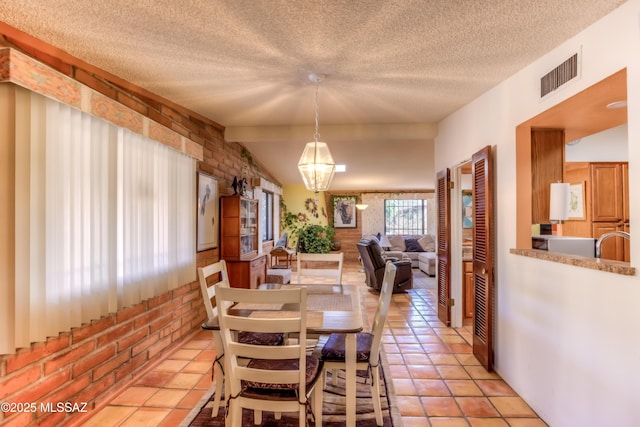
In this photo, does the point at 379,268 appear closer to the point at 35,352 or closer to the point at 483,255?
the point at 483,255

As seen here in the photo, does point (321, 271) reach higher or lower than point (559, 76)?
lower

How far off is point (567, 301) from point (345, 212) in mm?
7885

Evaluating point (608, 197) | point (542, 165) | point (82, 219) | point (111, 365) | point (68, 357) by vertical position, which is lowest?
point (111, 365)

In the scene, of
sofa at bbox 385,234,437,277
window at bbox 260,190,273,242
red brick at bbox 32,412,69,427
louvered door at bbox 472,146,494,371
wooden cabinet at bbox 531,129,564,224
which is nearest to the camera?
red brick at bbox 32,412,69,427

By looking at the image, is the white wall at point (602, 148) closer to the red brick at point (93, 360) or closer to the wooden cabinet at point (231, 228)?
the wooden cabinet at point (231, 228)

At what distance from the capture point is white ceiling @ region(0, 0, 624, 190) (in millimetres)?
1680

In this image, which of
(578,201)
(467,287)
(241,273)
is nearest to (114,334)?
(241,273)

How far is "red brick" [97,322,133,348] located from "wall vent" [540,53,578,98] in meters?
3.31

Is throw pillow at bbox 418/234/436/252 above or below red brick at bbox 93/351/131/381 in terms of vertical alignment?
above

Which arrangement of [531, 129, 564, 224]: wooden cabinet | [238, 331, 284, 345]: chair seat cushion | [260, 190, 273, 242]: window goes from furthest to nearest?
[260, 190, 273, 242]: window
[531, 129, 564, 224]: wooden cabinet
[238, 331, 284, 345]: chair seat cushion

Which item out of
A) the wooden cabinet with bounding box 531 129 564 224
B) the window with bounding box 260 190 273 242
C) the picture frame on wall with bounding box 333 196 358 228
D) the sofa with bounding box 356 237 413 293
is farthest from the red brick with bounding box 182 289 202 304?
the picture frame on wall with bounding box 333 196 358 228

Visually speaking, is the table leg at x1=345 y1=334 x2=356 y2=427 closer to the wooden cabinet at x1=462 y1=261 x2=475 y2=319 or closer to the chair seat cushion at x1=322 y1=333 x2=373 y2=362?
the chair seat cushion at x1=322 y1=333 x2=373 y2=362

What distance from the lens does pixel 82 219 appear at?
2.07 meters

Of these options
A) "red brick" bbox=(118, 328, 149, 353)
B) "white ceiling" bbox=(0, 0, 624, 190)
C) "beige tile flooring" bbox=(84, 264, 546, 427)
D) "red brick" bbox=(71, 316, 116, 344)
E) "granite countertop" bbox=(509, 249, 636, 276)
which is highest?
"white ceiling" bbox=(0, 0, 624, 190)
